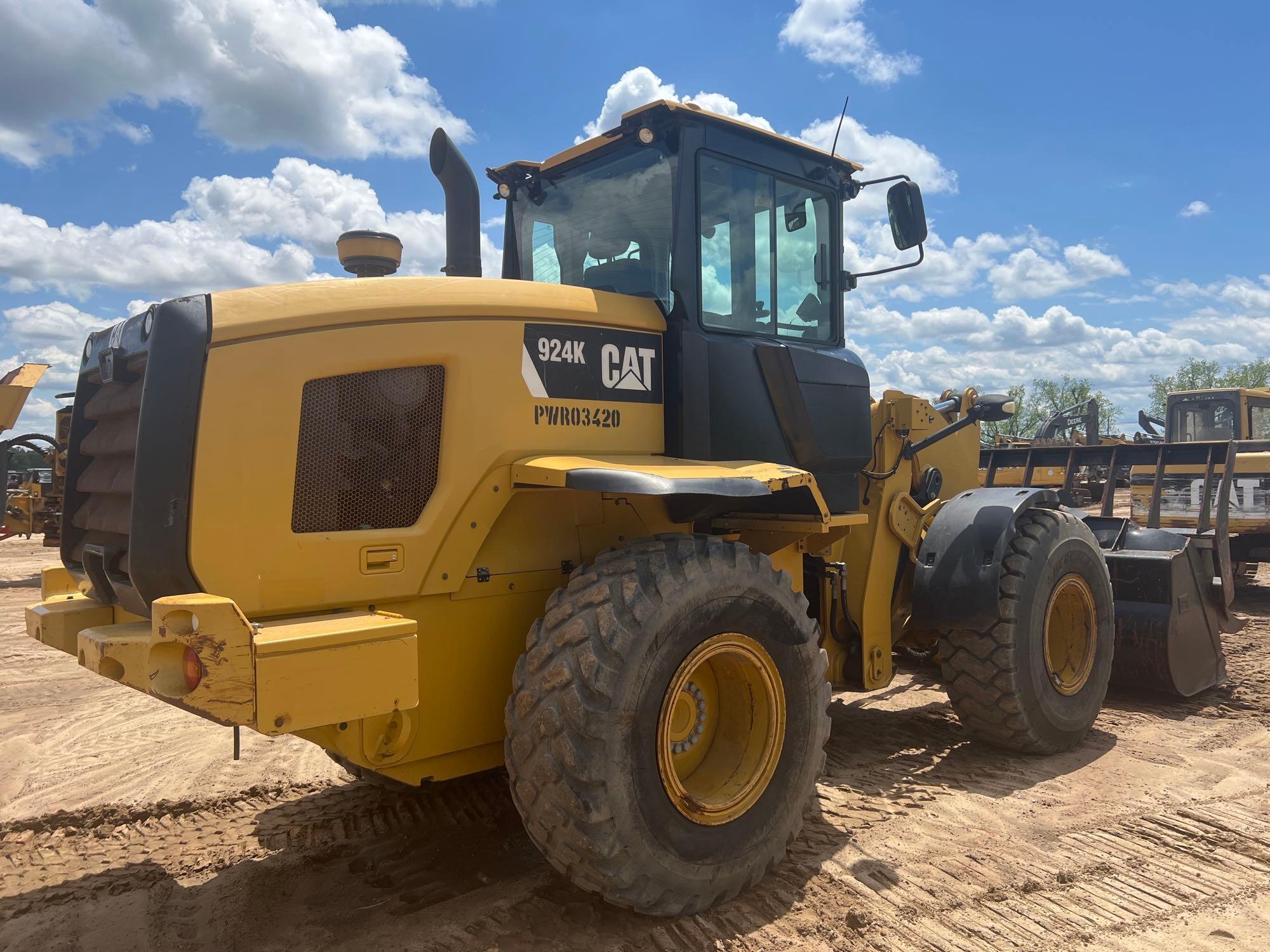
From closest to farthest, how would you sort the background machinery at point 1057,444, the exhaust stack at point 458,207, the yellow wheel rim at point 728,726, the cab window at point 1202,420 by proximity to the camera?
the yellow wheel rim at point 728,726, the exhaust stack at point 458,207, the background machinery at point 1057,444, the cab window at point 1202,420

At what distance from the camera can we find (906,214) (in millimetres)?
4793

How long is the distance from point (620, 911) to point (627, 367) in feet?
6.82

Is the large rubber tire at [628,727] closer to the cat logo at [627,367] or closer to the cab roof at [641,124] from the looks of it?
the cat logo at [627,367]

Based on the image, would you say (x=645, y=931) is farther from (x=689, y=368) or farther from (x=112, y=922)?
(x=689, y=368)

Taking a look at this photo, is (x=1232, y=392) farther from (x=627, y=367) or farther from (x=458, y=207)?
(x=458, y=207)

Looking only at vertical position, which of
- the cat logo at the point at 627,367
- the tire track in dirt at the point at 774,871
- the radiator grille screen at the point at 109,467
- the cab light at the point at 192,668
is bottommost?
the tire track in dirt at the point at 774,871

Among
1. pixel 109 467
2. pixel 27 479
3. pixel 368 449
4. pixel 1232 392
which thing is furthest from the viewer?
pixel 27 479

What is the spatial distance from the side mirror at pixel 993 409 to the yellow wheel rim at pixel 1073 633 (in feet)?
3.38

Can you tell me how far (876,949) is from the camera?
3109 mm

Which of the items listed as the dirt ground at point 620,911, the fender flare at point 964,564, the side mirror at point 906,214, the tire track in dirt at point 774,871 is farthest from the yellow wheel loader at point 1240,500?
the side mirror at point 906,214

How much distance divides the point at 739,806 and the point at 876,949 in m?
0.65

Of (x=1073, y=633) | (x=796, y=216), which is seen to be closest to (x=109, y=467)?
(x=796, y=216)

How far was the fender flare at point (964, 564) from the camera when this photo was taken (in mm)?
5043

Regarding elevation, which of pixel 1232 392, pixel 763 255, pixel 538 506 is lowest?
pixel 538 506
